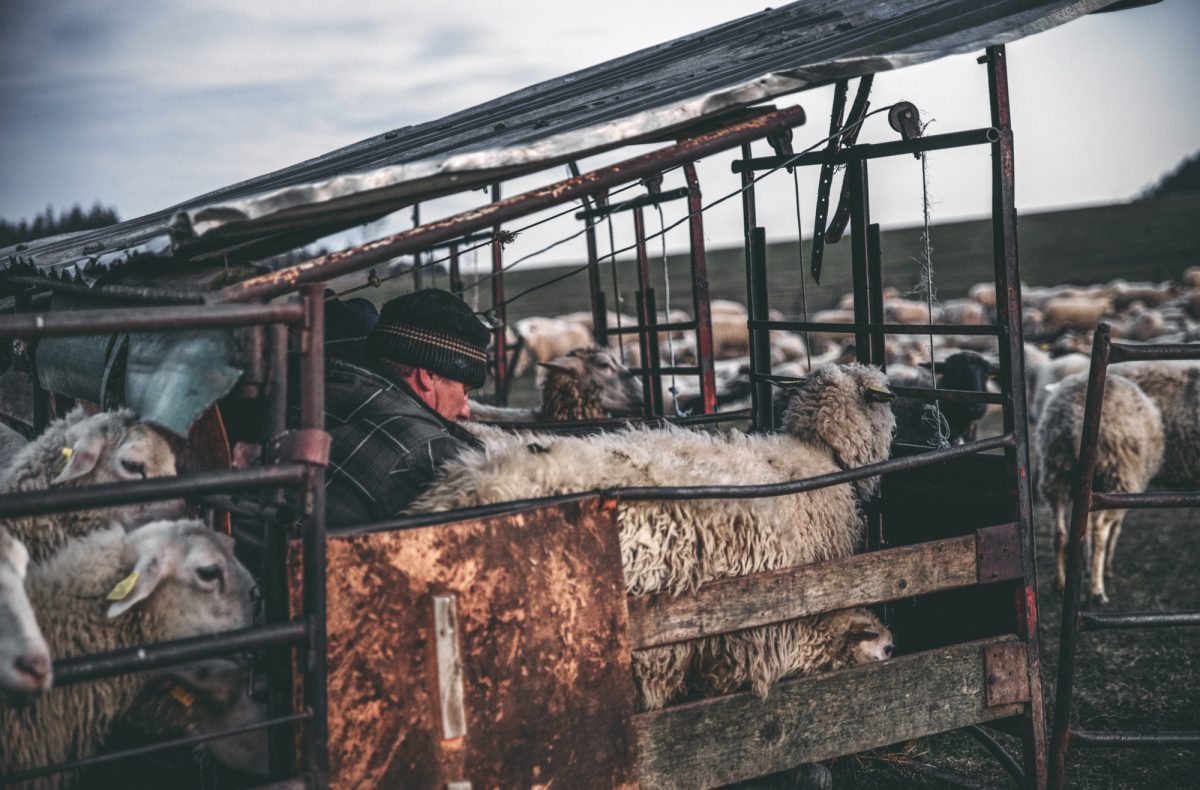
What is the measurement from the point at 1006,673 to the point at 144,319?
2979 millimetres

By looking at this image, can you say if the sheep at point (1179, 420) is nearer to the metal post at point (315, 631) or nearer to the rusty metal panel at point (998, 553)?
the rusty metal panel at point (998, 553)

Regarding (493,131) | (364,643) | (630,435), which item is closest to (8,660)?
(364,643)

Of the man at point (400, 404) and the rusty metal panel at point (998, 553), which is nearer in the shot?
the man at point (400, 404)

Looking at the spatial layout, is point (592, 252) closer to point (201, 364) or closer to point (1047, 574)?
point (1047, 574)

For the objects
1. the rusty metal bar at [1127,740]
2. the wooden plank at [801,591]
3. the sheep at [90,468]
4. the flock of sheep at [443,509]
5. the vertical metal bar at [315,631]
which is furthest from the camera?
the rusty metal bar at [1127,740]

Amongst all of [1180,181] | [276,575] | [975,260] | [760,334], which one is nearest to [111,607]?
[276,575]

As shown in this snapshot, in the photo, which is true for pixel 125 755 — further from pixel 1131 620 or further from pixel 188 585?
pixel 1131 620

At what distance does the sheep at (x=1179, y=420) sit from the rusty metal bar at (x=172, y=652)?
7.57 meters

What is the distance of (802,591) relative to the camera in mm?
2852

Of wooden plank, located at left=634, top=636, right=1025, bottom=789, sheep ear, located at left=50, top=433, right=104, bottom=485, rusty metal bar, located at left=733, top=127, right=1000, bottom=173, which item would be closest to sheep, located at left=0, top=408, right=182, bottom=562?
sheep ear, located at left=50, top=433, right=104, bottom=485

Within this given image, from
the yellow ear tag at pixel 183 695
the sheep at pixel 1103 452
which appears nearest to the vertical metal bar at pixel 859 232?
the yellow ear tag at pixel 183 695

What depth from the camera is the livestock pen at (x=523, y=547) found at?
6.92 ft

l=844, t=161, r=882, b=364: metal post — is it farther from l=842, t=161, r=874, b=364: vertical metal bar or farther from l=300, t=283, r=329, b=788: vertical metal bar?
l=300, t=283, r=329, b=788: vertical metal bar

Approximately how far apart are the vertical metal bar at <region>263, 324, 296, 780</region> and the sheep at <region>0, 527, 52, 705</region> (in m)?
0.52
